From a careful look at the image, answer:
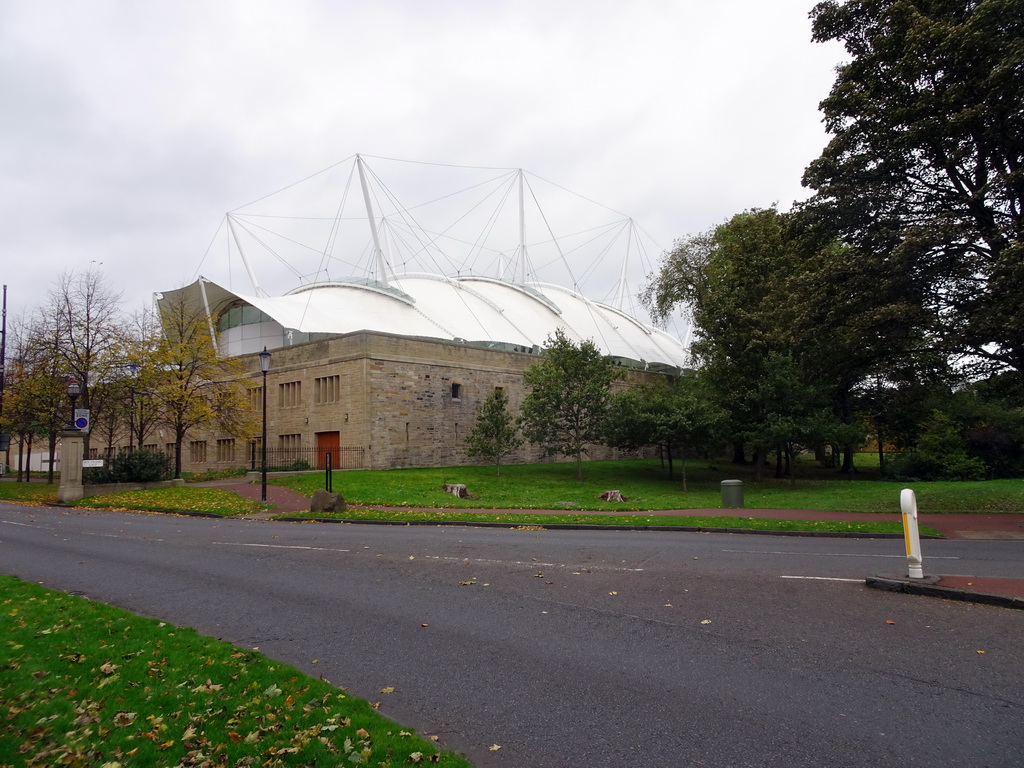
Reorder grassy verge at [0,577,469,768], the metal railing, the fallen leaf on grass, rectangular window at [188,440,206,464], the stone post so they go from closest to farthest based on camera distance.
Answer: grassy verge at [0,577,469,768] → the fallen leaf on grass → the stone post → the metal railing → rectangular window at [188,440,206,464]

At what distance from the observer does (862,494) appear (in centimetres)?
2597

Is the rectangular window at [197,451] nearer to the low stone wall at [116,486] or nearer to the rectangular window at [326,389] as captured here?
the rectangular window at [326,389]

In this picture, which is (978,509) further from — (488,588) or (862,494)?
(488,588)

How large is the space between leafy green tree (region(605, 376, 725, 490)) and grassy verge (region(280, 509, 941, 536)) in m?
14.2

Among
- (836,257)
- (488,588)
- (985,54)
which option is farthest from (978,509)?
(488,588)

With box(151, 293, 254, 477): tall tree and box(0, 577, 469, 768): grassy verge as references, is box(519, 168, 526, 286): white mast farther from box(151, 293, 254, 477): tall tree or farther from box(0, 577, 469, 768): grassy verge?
box(0, 577, 469, 768): grassy verge

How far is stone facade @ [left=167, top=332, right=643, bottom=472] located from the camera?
3553cm

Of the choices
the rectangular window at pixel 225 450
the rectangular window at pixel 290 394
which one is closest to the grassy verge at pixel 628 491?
the rectangular window at pixel 290 394

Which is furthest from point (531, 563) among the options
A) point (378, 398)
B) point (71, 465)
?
point (378, 398)

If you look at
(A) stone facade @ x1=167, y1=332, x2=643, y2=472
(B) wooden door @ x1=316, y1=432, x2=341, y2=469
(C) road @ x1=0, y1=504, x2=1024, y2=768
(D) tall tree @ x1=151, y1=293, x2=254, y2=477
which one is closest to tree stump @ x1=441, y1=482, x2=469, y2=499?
(A) stone facade @ x1=167, y1=332, x2=643, y2=472

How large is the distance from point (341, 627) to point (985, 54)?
64.7 ft

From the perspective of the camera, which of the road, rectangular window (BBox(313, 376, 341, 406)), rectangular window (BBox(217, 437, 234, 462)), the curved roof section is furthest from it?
rectangular window (BBox(217, 437, 234, 462))

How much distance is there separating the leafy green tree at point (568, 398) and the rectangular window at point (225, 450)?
19726 mm

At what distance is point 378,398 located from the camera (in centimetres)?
3559
